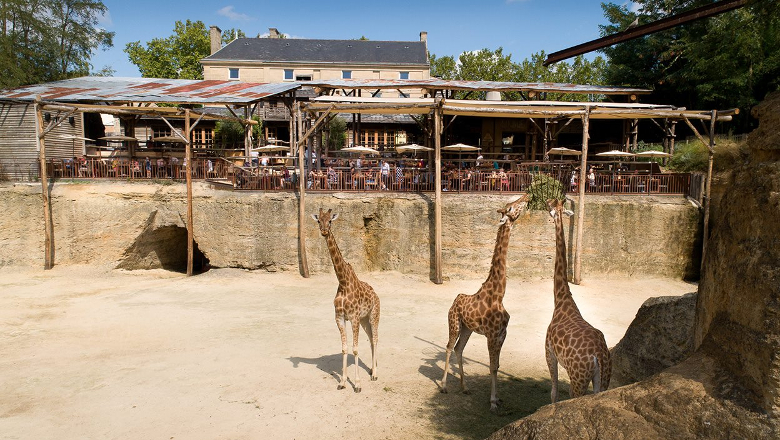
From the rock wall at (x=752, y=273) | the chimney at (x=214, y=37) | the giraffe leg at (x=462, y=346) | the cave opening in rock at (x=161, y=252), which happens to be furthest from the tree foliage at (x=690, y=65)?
the chimney at (x=214, y=37)

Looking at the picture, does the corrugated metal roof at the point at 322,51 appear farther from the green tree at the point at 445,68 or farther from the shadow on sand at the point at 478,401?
the shadow on sand at the point at 478,401

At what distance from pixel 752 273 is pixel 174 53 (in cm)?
5313

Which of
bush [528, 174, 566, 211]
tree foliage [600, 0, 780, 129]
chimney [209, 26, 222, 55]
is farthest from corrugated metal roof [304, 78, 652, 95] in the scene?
chimney [209, 26, 222, 55]

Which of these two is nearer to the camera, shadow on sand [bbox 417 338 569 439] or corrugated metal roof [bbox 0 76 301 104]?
shadow on sand [bbox 417 338 569 439]

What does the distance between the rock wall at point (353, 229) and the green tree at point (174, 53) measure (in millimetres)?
31397

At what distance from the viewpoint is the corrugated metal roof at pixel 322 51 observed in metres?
40.6

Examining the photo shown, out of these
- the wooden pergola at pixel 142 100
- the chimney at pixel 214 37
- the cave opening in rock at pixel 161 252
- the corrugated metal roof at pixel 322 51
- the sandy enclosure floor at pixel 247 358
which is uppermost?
the chimney at pixel 214 37

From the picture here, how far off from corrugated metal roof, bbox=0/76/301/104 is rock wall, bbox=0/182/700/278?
4745mm

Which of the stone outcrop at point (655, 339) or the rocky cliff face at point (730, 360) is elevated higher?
the rocky cliff face at point (730, 360)

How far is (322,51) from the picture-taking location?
42375 millimetres

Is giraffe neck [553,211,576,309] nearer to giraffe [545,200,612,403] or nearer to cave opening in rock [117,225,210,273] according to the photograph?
giraffe [545,200,612,403]

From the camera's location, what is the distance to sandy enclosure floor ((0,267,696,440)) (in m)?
8.18

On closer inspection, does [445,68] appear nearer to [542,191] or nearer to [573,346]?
[542,191]

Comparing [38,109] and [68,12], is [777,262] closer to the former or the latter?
[38,109]
